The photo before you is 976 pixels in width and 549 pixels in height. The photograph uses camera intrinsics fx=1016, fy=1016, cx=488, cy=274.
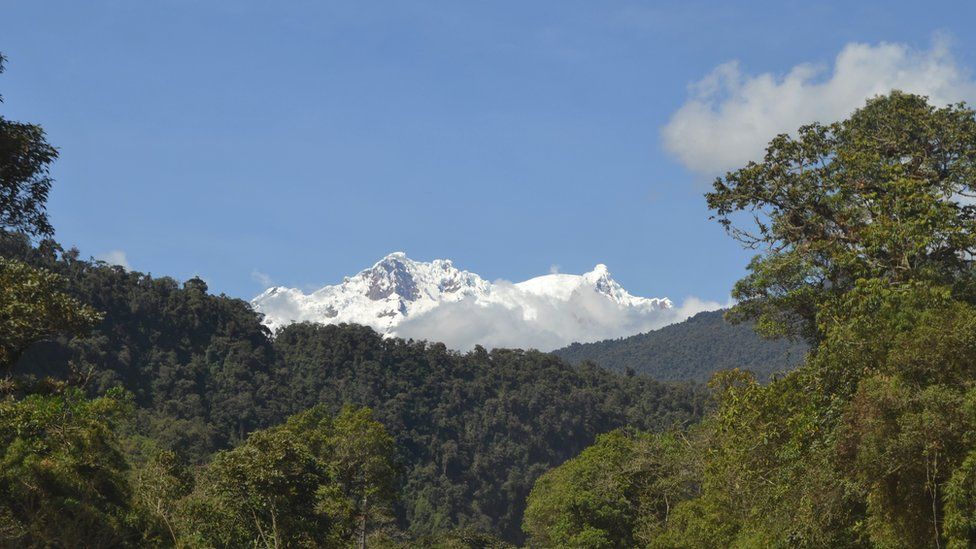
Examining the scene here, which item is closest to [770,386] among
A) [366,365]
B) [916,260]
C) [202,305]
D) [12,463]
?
[916,260]

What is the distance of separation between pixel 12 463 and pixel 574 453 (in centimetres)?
12170

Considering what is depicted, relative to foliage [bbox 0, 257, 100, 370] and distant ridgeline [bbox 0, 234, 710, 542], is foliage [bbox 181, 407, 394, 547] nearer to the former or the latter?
foliage [bbox 0, 257, 100, 370]

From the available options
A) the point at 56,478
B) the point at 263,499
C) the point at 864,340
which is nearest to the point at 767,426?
the point at 864,340

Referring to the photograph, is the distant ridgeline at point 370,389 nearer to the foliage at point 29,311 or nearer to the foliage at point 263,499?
the foliage at point 263,499

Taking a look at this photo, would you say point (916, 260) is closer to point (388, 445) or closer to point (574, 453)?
point (388, 445)

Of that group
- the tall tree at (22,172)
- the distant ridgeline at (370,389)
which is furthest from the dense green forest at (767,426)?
the distant ridgeline at (370,389)

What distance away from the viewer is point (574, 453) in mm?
140625

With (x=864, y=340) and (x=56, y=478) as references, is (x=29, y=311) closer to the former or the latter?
(x=56, y=478)

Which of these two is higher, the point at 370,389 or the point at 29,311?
the point at 370,389

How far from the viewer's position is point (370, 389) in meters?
125

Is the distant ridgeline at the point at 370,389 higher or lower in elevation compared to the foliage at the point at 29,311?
higher

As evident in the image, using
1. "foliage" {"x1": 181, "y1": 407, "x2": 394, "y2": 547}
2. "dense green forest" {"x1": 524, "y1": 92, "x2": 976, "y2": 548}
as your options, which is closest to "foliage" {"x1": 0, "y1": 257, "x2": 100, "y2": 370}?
"foliage" {"x1": 181, "y1": 407, "x2": 394, "y2": 547}

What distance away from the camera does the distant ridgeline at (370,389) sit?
3841 inches

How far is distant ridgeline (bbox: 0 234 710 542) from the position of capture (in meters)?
97.6
